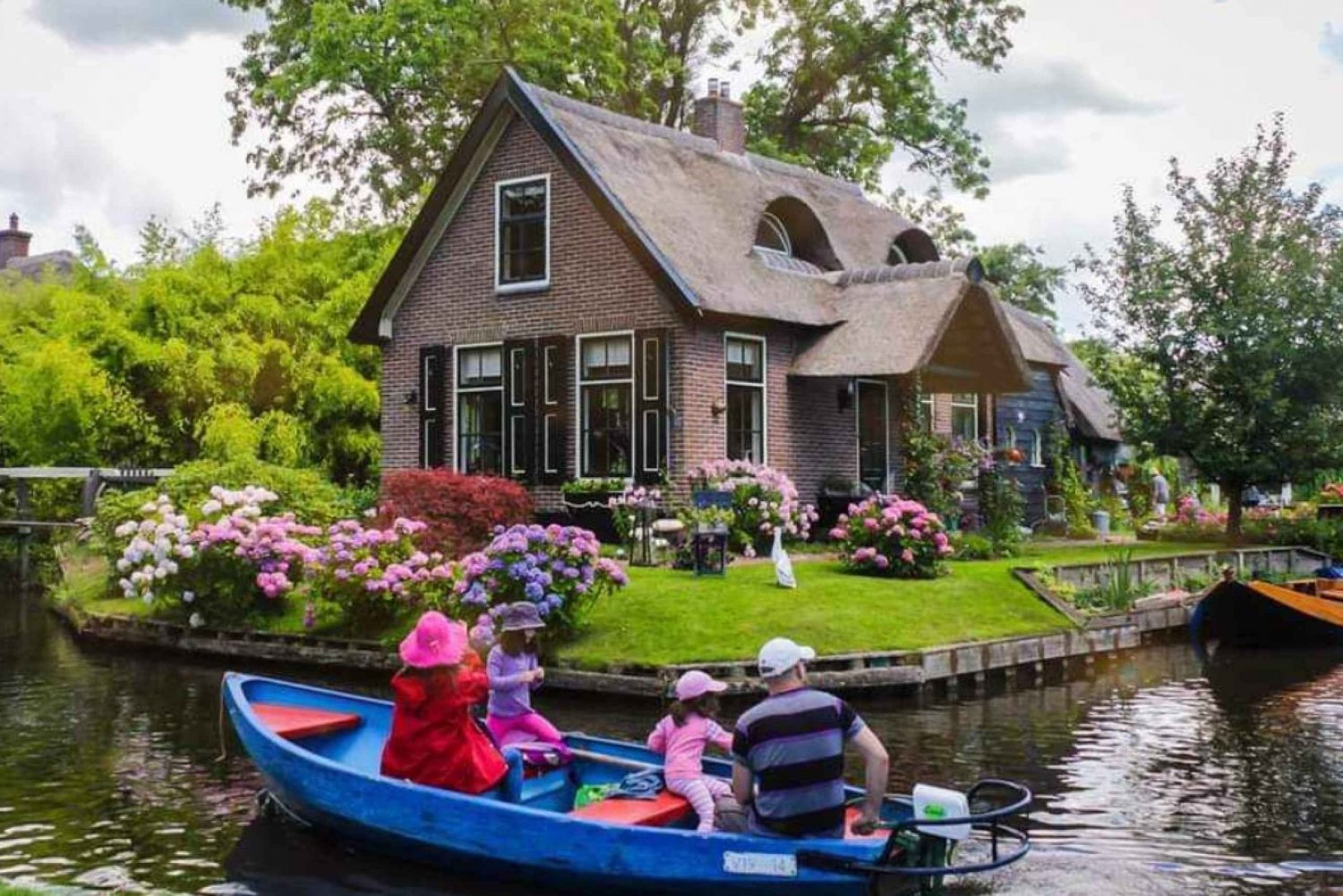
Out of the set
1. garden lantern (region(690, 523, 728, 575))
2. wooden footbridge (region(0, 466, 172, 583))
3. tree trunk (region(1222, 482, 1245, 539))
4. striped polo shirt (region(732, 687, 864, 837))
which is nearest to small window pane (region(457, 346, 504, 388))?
wooden footbridge (region(0, 466, 172, 583))

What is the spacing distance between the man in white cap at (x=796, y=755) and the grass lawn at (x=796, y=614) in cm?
702

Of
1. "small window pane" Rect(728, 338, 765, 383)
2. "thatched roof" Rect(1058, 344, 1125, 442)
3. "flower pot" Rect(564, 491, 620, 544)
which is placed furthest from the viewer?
A: "thatched roof" Rect(1058, 344, 1125, 442)

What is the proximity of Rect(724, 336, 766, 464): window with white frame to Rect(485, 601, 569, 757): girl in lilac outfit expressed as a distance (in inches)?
494

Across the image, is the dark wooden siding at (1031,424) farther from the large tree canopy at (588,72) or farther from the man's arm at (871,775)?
the man's arm at (871,775)

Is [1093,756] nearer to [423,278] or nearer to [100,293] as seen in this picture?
[423,278]

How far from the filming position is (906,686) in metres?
15.3

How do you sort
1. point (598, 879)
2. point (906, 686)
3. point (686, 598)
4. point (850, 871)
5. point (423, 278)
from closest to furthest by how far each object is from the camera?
point (850, 871) → point (598, 879) → point (906, 686) → point (686, 598) → point (423, 278)

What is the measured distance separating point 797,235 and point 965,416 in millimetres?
6110

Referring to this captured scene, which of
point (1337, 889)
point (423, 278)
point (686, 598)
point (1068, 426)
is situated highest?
point (423, 278)

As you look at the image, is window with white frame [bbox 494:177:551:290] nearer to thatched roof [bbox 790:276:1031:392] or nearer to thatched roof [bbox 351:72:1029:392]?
thatched roof [bbox 351:72:1029:392]

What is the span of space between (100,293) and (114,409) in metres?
4.40

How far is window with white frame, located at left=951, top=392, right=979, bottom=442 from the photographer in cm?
2903

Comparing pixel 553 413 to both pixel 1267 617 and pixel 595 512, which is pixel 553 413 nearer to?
pixel 595 512

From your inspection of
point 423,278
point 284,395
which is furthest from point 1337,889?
point 284,395
